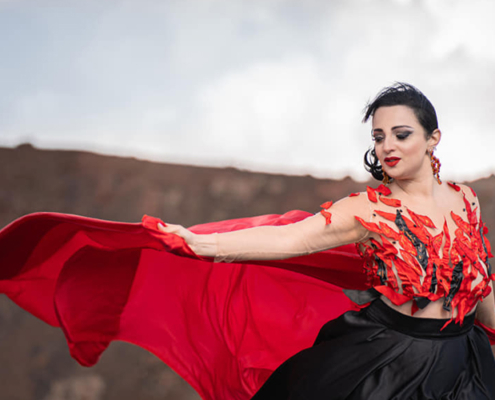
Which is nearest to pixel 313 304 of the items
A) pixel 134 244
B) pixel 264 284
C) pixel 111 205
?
pixel 264 284

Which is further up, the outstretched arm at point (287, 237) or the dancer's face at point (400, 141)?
the dancer's face at point (400, 141)

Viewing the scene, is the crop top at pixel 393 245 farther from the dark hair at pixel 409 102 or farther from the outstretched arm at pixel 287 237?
the dark hair at pixel 409 102

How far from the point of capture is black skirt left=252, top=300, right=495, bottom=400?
118 centimetres

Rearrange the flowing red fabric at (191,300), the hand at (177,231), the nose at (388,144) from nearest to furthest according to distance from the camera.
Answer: the hand at (177,231)
the nose at (388,144)
the flowing red fabric at (191,300)

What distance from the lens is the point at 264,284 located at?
5.41 feet

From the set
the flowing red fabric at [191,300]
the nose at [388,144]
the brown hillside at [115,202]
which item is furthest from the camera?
the brown hillside at [115,202]

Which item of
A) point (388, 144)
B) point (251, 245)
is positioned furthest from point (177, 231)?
point (388, 144)

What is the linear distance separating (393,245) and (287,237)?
0.25 metres

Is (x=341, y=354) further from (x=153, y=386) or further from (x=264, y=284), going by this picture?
(x=153, y=386)

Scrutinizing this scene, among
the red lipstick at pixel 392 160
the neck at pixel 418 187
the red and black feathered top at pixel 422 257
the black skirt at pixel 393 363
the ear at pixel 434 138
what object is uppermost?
the ear at pixel 434 138

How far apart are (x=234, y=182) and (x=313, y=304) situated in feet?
7.86

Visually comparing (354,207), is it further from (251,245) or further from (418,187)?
(251,245)

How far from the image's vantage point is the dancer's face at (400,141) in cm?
126

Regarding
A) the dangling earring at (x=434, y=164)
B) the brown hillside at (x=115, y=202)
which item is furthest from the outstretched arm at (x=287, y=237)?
the brown hillside at (x=115, y=202)
